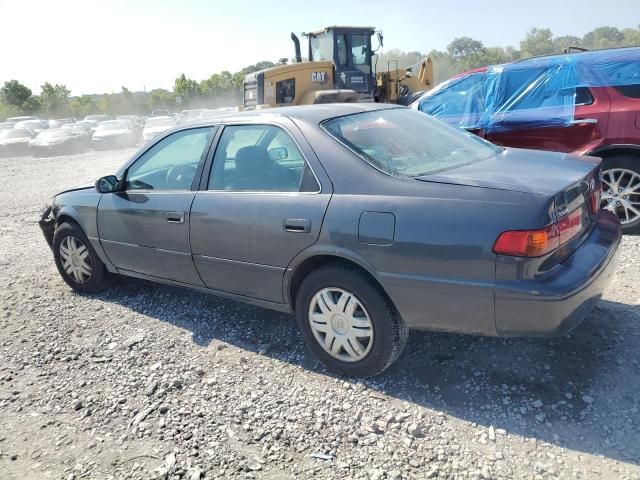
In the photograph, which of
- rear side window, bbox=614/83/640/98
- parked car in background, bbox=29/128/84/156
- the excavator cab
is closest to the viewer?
rear side window, bbox=614/83/640/98

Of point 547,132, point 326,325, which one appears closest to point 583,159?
point 326,325

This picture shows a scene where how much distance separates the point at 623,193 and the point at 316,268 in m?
3.65

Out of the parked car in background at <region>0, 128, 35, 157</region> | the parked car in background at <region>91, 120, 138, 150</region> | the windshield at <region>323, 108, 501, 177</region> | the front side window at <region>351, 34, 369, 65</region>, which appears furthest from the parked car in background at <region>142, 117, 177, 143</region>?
the windshield at <region>323, 108, 501, 177</region>

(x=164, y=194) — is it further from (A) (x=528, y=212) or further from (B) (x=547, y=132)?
(B) (x=547, y=132)

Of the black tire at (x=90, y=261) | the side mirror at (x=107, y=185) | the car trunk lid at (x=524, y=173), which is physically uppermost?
the car trunk lid at (x=524, y=173)

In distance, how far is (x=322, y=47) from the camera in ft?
43.4

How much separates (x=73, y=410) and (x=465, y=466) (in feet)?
7.45

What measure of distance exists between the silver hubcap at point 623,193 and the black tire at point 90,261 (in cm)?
490

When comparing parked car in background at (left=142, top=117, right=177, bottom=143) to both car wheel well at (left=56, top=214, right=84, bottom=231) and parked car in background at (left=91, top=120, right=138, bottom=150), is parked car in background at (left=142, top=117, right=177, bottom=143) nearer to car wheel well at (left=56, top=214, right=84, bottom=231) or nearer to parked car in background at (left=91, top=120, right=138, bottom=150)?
parked car in background at (left=91, top=120, right=138, bottom=150)

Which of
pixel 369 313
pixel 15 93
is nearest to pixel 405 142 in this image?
pixel 369 313

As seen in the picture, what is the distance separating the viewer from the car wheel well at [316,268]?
9.44ft

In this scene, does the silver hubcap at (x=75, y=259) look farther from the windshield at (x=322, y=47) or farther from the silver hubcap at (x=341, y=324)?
the windshield at (x=322, y=47)

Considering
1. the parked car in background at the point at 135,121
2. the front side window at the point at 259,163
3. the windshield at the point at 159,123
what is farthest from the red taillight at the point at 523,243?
the parked car in background at the point at 135,121

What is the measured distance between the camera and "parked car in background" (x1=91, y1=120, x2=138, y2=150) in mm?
24531
